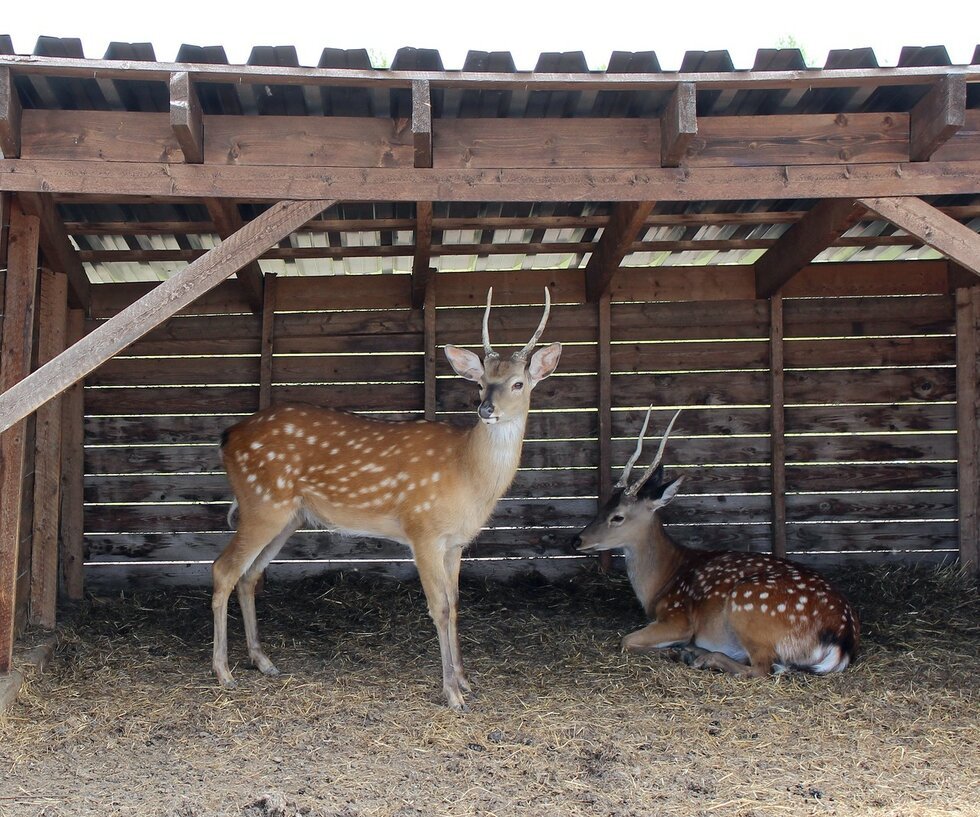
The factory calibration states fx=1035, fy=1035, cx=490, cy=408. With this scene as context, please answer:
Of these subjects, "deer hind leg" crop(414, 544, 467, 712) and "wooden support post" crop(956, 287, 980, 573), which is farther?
"wooden support post" crop(956, 287, 980, 573)

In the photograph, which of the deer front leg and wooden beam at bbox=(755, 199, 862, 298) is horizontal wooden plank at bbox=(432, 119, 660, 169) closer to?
wooden beam at bbox=(755, 199, 862, 298)

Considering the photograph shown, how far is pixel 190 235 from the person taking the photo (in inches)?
232

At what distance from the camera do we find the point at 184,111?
391cm

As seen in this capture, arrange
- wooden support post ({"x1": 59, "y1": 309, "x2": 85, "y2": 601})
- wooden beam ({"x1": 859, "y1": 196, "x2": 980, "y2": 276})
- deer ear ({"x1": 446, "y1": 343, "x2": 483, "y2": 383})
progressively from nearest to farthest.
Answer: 1. wooden beam ({"x1": 859, "y1": 196, "x2": 980, "y2": 276})
2. deer ear ({"x1": 446, "y1": 343, "x2": 483, "y2": 383})
3. wooden support post ({"x1": 59, "y1": 309, "x2": 85, "y2": 601})

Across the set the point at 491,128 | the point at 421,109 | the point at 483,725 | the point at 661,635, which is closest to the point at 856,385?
the point at 661,635

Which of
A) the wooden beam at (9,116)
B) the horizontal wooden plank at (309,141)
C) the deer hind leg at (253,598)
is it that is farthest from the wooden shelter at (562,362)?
the deer hind leg at (253,598)

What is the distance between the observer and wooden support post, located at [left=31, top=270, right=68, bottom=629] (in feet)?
17.6

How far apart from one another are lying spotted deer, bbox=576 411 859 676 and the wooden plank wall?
2.25 ft

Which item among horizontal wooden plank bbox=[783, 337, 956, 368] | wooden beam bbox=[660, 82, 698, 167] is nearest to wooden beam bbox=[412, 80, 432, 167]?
wooden beam bbox=[660, 82, 698, 167]

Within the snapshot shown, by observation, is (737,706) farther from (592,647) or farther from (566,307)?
(566,307)

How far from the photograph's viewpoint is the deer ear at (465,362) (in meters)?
5.07

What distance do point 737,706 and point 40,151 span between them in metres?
3.71

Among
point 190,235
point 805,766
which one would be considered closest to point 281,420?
point 190,235

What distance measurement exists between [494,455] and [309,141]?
1632 millimetres
